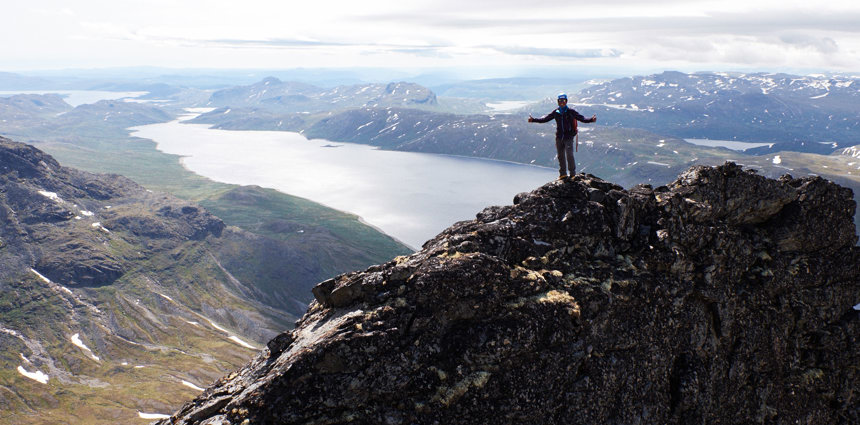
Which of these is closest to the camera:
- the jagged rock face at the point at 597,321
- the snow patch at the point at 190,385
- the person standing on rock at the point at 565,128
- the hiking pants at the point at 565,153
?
the jagged rock face at the point at 597,321

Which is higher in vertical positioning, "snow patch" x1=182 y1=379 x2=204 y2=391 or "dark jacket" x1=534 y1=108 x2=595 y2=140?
"dark jacket" x1=534 y1=108 x2=595 y2=140

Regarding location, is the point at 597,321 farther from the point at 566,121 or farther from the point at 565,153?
the point at 566,121

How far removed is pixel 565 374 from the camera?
75.6ft

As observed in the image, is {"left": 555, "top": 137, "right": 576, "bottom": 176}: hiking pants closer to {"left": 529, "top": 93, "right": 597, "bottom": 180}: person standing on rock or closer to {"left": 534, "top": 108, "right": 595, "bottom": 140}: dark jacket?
{"left": 529, "top": 93, "right": 597, "bottom": 180}: person standing on rock

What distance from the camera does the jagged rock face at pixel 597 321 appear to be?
21703 mm

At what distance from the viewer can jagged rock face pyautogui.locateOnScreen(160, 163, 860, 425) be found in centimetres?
2170

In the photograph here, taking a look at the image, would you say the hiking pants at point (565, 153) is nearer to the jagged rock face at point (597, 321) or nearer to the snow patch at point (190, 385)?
the jagged rock face at point (597, 321)

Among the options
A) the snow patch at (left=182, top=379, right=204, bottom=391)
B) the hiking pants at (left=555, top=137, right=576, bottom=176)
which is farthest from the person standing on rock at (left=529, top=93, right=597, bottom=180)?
the snow patch at (left=182, top=379, right=204, bottom=391)

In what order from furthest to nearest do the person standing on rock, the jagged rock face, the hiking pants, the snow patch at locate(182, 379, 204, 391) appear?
the snow patch at locate(182, 379, 204, 391)
the hiking pants
the person standing on rock
the jagged rock face

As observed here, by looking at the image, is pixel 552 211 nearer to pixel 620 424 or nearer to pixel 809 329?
pixel 620 424

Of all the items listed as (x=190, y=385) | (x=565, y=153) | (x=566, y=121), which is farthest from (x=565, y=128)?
(x=190, y=385)

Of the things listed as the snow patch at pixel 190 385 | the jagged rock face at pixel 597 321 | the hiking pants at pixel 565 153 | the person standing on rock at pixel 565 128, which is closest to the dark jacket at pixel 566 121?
the person standing on rock at pixel 565 128

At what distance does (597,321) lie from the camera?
80.4 feet

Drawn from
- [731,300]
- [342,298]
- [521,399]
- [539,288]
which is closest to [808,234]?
[731,300]
